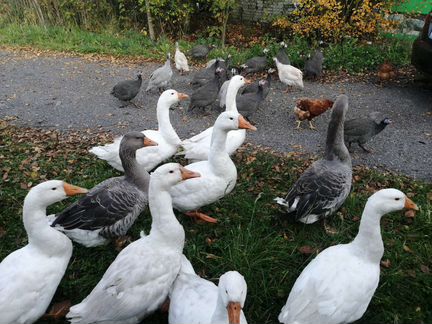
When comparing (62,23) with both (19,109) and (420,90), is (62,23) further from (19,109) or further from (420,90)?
(420,90)

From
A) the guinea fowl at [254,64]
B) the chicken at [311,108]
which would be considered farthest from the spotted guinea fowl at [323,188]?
the guinea fowl at [254,64]

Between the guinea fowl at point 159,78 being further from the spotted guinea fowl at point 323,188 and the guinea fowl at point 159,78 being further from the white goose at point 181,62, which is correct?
the spotted guinea fowl at point 323,188

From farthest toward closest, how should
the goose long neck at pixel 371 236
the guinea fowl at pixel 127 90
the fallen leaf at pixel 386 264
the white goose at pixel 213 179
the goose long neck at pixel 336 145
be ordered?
the guinea fowl at pixel 127 90 < the goose long neck at pixel 336 145 < the white goose at pixel 213 179 < the fallen leaf at pixel 386 264 < the goose long neck at pixel 371 236

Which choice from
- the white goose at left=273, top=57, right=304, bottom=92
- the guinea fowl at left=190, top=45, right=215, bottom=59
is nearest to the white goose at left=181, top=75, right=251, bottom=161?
the white goose at left=273, top=57, right=304, bottom=92

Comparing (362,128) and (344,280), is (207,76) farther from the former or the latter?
(344,280)

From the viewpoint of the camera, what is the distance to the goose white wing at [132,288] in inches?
104

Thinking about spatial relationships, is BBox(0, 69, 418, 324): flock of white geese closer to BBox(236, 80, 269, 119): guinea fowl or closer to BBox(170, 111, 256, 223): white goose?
BBox(170, 111, 256, 223): white goose

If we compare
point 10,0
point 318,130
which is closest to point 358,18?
point 318,130

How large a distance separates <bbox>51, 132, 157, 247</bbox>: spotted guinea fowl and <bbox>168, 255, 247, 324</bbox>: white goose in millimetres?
872

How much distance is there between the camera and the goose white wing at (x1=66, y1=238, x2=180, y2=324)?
263 centimetres

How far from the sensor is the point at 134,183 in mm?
3891

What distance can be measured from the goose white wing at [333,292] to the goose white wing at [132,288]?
36.5 inches

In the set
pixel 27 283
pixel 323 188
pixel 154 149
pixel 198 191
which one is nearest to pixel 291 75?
pixel 154 149

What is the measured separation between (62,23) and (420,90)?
38.0 ft
